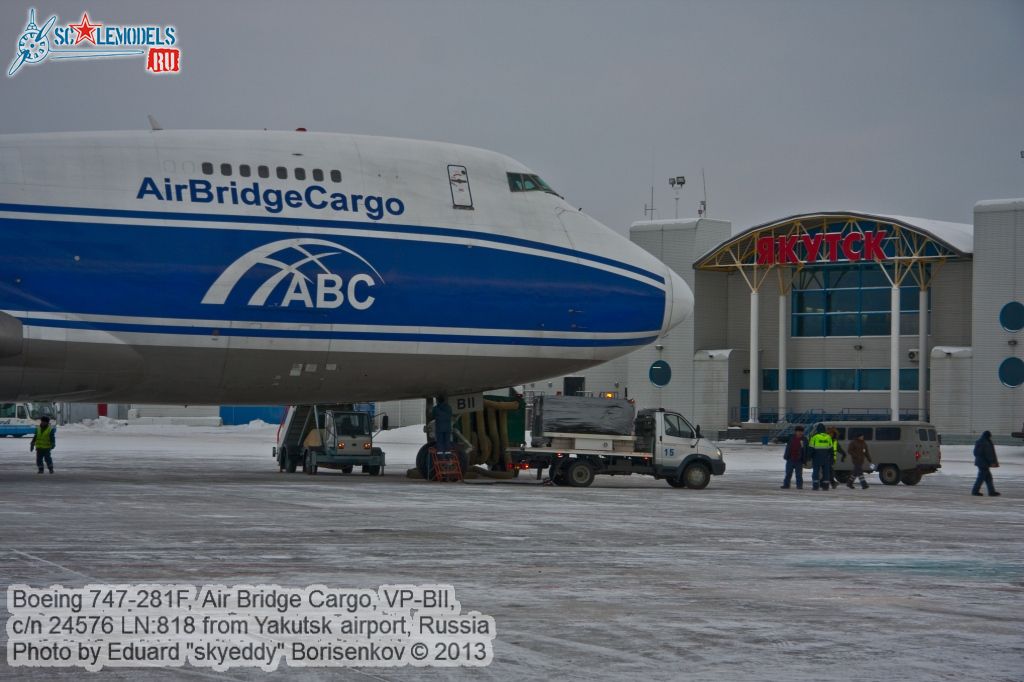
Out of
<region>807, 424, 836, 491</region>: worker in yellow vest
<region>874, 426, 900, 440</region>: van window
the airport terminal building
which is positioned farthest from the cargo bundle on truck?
the airport terminal building

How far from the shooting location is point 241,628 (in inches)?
405

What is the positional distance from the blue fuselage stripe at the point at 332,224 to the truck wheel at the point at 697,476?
16.2 ft

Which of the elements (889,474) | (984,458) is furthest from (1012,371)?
(984,458)

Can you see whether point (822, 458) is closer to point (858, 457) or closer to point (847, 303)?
point (858, 457)

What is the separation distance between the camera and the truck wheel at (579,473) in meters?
32.4

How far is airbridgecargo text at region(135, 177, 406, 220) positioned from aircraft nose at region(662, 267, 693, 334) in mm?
7518

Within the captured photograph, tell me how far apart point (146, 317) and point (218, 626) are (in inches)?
730

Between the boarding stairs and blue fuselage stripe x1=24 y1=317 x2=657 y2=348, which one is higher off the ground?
blue fuselage stripe x1=24 y1=317 x2=657 y2=348

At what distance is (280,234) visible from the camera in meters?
29.1

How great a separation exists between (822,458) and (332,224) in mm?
14914

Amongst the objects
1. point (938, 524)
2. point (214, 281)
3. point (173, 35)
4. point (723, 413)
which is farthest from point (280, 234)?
point (723, 413)

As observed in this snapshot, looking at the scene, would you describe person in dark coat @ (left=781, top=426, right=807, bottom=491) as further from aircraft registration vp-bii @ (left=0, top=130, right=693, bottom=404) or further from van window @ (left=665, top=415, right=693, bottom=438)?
aircraft registration vp-bii @ (left=0, top=130, right=693, bottom=404)

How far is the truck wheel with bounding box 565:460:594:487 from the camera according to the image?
32.4 meters

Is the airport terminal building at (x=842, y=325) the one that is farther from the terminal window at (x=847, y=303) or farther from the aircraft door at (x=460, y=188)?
the aircraft door at (x=460, y=188)
